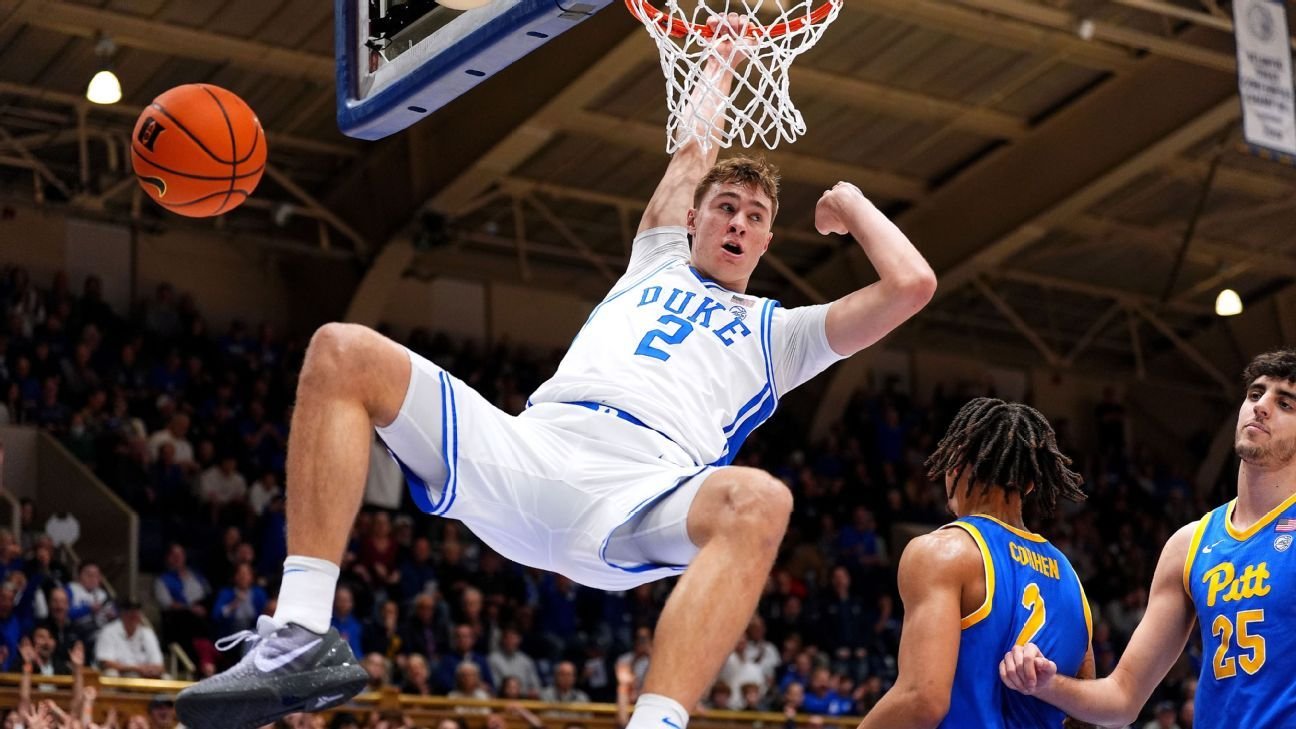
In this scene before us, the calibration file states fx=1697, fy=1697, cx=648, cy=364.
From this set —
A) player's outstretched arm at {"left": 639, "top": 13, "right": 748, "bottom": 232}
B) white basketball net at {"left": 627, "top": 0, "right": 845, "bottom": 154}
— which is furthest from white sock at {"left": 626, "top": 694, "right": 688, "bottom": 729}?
white basketball net at {"left": 627, "top": 0, "right": 845, "bottom": 154}

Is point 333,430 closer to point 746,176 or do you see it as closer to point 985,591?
point 746,176

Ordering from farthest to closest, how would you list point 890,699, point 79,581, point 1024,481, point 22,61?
point 22,61, point 79,581, point 1024,481, point 890,699

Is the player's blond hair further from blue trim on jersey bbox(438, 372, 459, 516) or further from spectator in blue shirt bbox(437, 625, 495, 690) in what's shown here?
spectator in blue shirt bbox(437, 625, 495, 690)

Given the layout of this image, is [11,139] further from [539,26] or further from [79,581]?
[539,26]

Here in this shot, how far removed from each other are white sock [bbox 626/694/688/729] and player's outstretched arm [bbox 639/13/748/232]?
2165 millimetres

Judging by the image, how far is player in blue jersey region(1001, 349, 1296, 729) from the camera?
186 inches

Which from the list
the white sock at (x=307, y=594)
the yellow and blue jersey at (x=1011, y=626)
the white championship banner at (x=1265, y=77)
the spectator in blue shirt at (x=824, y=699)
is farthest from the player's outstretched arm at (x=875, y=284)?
the spectator in blue shirt at (x=824, y=699)

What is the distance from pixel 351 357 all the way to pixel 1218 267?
21227 millimetres

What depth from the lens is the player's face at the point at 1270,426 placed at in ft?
16.3

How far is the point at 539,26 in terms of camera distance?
5.06m

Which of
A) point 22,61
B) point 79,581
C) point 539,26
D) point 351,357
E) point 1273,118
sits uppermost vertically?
point 22,61

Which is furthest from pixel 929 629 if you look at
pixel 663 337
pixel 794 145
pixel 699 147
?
pixel 794 145

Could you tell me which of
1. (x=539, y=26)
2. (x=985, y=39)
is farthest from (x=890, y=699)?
(x=985, y=39)

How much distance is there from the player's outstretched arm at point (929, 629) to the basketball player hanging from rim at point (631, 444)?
1.97 ft
